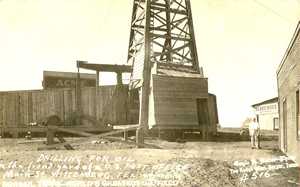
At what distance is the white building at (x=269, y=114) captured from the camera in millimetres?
43625

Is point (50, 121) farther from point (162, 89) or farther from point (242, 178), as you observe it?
point (242, 178)

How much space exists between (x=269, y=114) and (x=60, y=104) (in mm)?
27645

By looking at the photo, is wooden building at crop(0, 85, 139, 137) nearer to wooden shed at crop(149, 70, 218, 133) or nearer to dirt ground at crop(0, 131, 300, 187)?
wooden shed at crop(149, 70, 218, 133)

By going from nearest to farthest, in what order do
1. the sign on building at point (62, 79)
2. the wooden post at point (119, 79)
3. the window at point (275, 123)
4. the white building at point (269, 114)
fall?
1. the wooden post at point (119, 79)
2. the sign on building at point (62, 79)
3. the window at point (275, 123)
4. the white building at point (269, 114)

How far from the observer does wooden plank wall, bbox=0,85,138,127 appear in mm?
25984

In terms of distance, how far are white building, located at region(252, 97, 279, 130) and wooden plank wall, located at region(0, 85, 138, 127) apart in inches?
897

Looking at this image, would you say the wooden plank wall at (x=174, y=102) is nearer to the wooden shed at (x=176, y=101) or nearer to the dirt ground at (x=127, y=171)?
the wooden shed at (x=176, y=101)

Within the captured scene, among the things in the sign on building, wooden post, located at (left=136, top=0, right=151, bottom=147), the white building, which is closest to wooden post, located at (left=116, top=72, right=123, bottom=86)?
wooden post, located at (left=136, top=0, right=151, bottom=147)

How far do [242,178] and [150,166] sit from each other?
238 cm

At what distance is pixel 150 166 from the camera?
10.9 m

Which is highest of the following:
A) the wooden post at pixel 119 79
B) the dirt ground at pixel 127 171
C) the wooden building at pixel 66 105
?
the wooden post at pixel 119 79

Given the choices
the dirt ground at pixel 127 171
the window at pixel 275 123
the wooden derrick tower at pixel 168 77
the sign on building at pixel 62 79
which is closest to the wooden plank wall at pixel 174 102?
the wooden derrick tower at pixel 168 77

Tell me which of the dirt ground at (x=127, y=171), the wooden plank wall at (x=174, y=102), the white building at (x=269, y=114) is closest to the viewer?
the dirt ground at (x=127, y=171)

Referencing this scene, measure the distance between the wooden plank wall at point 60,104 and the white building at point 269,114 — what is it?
22772 mm
